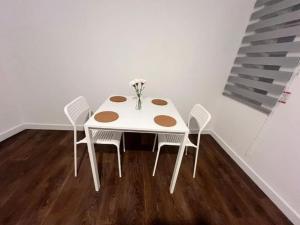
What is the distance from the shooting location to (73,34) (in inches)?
68.7

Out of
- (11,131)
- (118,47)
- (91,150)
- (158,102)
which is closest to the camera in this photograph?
(91,150)

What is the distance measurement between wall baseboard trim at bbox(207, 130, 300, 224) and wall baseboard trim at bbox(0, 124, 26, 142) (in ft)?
10.1

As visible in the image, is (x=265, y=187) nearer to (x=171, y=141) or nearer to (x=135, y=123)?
(x=171, y=141)

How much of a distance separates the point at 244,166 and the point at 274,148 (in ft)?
1.50

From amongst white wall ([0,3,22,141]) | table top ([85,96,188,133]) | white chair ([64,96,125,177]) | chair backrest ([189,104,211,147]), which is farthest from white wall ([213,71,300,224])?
white wall ([0,3,22,141])

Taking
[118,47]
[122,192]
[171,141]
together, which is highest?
[118,47]

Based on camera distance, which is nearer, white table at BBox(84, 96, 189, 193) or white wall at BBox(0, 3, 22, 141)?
white table at BBox(84, 96, 189, 193)

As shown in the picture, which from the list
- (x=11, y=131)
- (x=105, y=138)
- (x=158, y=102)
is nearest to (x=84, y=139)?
(x=105, y=138)

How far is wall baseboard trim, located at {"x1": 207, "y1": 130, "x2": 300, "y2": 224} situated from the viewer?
1237 mm

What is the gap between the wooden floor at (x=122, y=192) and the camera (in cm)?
118

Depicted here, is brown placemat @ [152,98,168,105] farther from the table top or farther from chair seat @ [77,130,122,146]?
chair seat @ [77,130,122,146]

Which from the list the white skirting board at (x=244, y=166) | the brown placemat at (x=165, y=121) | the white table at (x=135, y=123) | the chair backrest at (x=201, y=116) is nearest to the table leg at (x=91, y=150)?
the white table at (x=135, y=123)

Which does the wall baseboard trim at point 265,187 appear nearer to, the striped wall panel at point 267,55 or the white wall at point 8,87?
the striped wall panel at point 267,55

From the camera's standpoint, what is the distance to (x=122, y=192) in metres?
1.37
